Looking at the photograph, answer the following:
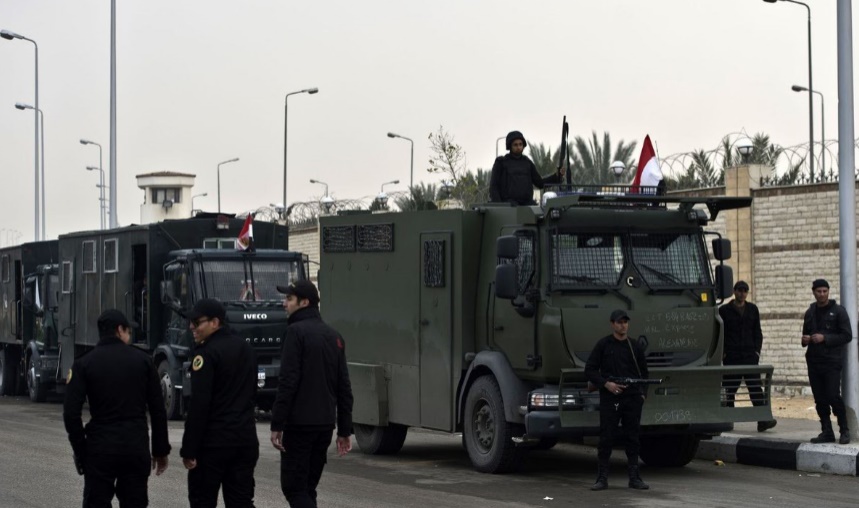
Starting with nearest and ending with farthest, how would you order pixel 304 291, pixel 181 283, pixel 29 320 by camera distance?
pixel 304 291 → pixel 181 283 → pixel 29 320

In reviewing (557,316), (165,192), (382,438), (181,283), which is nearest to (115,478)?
(557,316)

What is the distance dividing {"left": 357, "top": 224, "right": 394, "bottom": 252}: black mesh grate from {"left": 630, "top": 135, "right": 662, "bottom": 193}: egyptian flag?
2.89 meters

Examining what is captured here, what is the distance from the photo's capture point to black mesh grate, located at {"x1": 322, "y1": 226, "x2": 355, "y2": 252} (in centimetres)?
1744

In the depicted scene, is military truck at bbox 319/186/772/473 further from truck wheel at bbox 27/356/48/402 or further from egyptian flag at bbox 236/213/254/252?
truck wheel at bbox 27/356/48/402

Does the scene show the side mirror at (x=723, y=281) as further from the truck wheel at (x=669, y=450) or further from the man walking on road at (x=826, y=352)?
the truck wheel at (x=669, y=450)

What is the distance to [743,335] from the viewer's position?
17.2m

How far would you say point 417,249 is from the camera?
16031 mm

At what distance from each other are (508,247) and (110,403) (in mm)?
5925

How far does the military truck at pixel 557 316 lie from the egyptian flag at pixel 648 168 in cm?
76

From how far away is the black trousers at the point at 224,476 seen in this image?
8.85 metres

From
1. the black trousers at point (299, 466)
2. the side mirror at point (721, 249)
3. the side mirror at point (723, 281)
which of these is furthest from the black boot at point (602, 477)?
the black trousers at point (299, 466)

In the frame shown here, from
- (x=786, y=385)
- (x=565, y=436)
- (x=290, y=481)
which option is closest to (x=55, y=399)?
(x=786, y=385)

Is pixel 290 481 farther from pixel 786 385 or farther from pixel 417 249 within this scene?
pixel 786 385

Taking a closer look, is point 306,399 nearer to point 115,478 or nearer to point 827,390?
point 115,478
